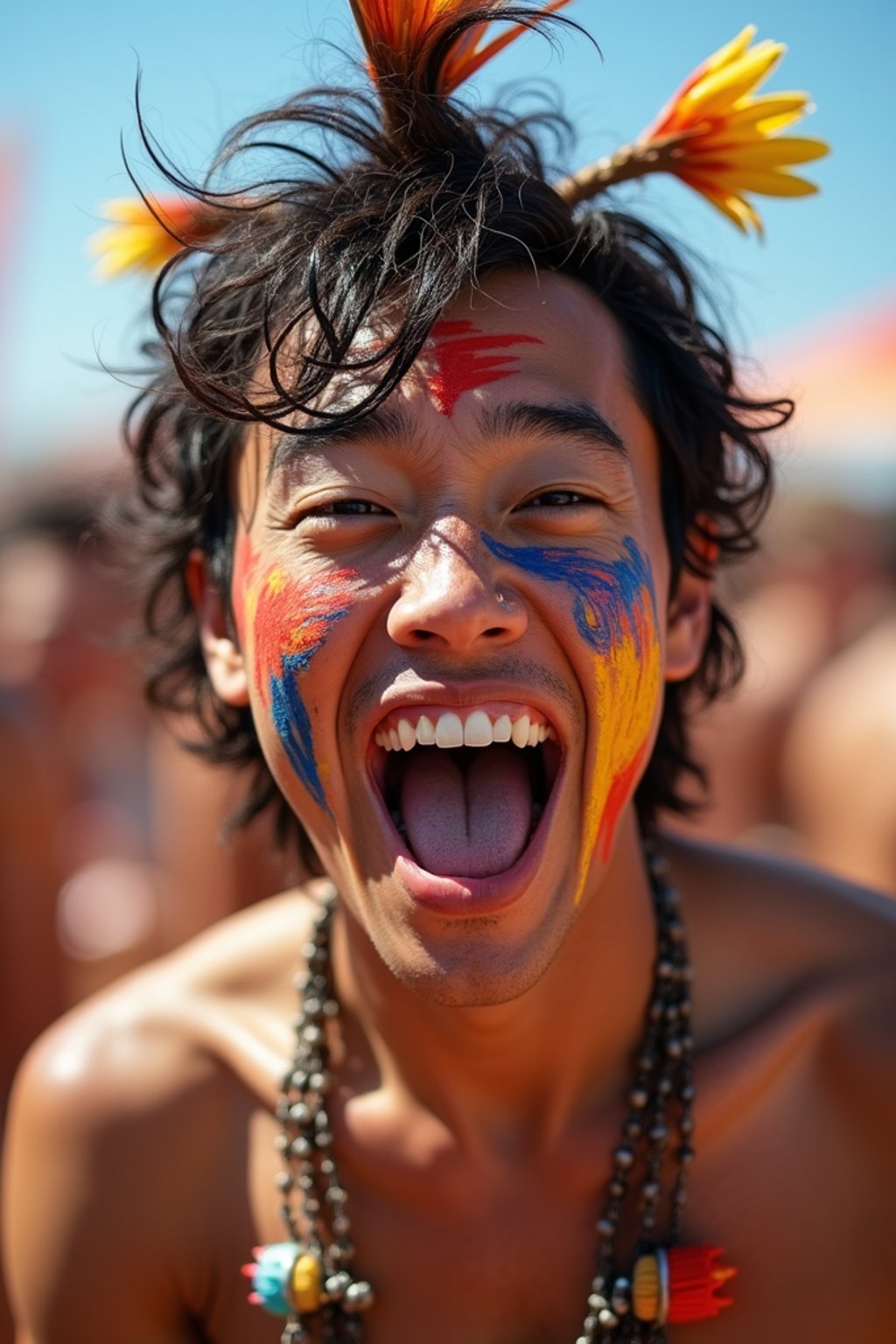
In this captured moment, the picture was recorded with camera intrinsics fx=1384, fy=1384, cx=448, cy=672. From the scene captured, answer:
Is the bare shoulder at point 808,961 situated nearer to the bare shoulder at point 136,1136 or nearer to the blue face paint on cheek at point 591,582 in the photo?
the blue face paint on cheek at point 591,582

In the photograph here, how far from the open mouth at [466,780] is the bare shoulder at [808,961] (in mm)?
480

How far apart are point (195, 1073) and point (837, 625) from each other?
19.4 feet

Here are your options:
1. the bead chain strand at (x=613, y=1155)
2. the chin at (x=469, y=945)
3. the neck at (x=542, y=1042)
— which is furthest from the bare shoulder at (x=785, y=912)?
the chin at (x=469, y=945)

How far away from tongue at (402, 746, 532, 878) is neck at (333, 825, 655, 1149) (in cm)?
24

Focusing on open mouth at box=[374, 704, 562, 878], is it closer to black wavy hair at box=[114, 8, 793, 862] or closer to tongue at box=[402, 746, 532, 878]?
tongue at box=[402, 746, 532, 878]

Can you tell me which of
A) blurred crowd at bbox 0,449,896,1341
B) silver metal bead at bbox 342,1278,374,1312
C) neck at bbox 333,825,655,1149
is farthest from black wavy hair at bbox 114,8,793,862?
silver metal bead at bbox 342,1278,374,1312

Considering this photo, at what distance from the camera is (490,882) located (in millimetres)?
2049

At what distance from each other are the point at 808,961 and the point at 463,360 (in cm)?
124

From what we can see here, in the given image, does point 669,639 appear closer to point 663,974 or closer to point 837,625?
point 663,974

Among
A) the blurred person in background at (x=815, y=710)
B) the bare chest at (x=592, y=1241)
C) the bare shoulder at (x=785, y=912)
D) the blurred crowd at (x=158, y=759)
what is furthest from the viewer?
the blurred person in background at (x=815, y=710)

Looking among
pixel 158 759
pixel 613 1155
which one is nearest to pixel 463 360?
pixel 613 1155

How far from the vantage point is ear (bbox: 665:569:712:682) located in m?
2.54

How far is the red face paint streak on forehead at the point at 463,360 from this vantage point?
209 cm

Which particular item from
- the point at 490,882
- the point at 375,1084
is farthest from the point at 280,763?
the point at 375,1084
